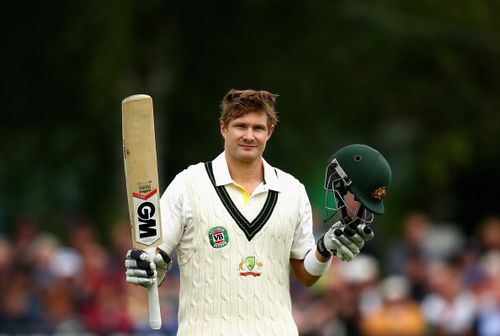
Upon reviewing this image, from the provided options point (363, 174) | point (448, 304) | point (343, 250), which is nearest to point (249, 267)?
point (343, 250)

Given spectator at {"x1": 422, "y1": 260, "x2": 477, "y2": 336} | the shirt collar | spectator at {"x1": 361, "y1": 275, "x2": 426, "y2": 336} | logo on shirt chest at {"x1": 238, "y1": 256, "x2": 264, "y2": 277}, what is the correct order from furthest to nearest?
spectator at {"x1": 361, "y1": 275, "x2": 426, "y2": 336} < spectator at {"x1": 422, "y1": 260, "x2": 477, "y2": 336} < the shirt collar < logo on shirt chest at {"x1": 238, "y1": 256, "x2": 264, "y2": 277}

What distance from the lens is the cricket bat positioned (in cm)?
820

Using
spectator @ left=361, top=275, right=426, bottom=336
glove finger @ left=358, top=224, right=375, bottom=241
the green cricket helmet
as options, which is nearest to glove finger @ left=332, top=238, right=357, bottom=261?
glove finger @ left=358, top=224, right=375, bottom=241

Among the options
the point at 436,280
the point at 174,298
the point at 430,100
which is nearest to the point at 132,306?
the point at 174,298

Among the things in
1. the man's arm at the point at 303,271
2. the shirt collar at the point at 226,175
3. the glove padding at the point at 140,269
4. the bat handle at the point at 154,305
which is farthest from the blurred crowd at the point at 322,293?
the glove padding at the point at 140,269

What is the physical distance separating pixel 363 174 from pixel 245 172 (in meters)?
0.75

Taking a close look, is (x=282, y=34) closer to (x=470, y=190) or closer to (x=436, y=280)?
(x=436, y=280)

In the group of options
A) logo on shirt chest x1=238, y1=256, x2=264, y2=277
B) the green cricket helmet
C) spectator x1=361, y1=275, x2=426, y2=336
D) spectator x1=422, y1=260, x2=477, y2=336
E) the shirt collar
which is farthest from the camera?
spectator x1=361, y1=275, x2=426, y2=336

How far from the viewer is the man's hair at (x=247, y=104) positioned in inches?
324

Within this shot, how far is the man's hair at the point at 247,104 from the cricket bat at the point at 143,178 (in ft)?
1.40

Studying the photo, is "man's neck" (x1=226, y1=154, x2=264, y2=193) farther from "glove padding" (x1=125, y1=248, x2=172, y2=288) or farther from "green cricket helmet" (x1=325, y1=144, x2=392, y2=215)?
"glove padding" (x1=125, y1=248, x2=172, y2=288)

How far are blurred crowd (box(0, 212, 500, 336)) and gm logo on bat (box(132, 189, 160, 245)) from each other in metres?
5.63

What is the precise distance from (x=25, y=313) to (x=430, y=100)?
289 inches

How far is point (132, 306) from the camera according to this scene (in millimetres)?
14859
